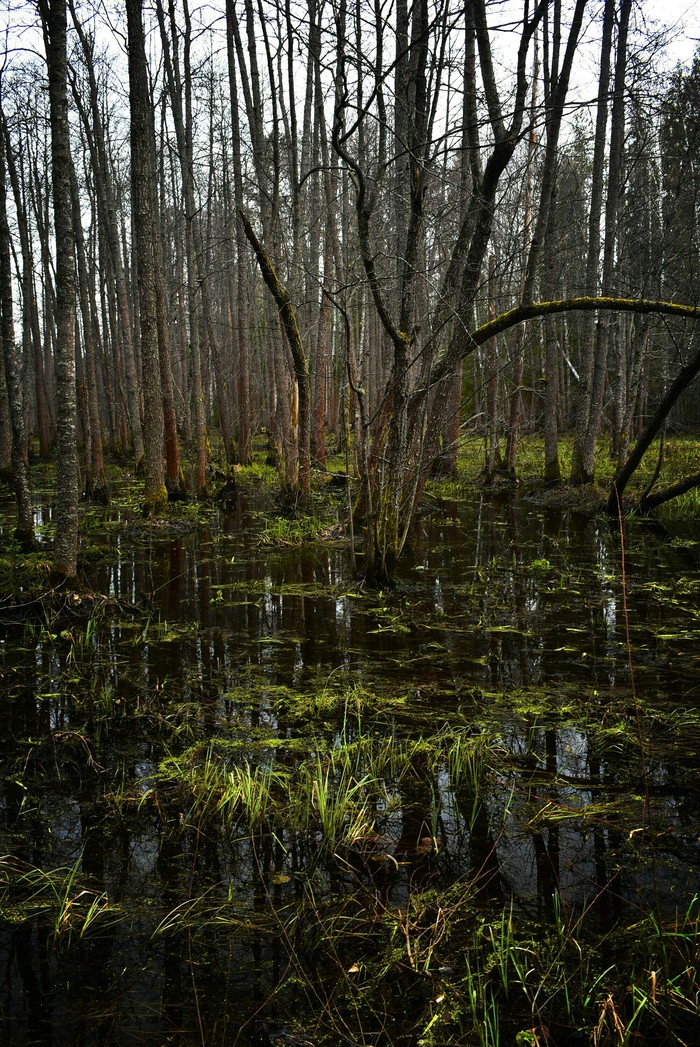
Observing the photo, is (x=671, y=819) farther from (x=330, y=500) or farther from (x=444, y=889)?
(x=330, y=500)

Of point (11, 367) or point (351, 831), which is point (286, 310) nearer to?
point (11, 367)

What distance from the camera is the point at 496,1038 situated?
6.60 ft

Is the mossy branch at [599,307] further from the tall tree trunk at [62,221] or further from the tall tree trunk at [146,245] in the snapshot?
the tall tree trunk at [146,245]

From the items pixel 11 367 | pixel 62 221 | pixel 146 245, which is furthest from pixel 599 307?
pixel 146 245

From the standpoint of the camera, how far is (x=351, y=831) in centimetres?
316

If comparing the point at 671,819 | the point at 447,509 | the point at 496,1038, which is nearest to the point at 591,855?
the point at 671,819

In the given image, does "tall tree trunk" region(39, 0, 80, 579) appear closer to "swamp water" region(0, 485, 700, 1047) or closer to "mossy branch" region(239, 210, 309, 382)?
"swamp water" region(0, 485, 700, 1047)

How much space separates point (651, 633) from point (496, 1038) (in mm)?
4879

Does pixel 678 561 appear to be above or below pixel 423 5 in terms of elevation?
below

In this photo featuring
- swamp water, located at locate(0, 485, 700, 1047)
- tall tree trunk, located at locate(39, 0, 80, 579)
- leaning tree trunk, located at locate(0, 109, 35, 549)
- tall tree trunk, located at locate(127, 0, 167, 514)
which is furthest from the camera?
tall tree trunk, located at locate(127, 0, 167, 514)

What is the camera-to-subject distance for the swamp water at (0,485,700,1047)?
90.8 inches

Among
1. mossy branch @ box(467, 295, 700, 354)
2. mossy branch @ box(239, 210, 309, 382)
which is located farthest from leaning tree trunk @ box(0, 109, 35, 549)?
mossy branch @ box(467, 295, 700, 354)

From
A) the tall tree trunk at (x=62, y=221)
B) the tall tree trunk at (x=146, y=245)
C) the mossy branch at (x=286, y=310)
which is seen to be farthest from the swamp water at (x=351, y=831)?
the tall tree trunk at (x=146, y=245)

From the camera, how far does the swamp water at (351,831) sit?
231 centimetres
